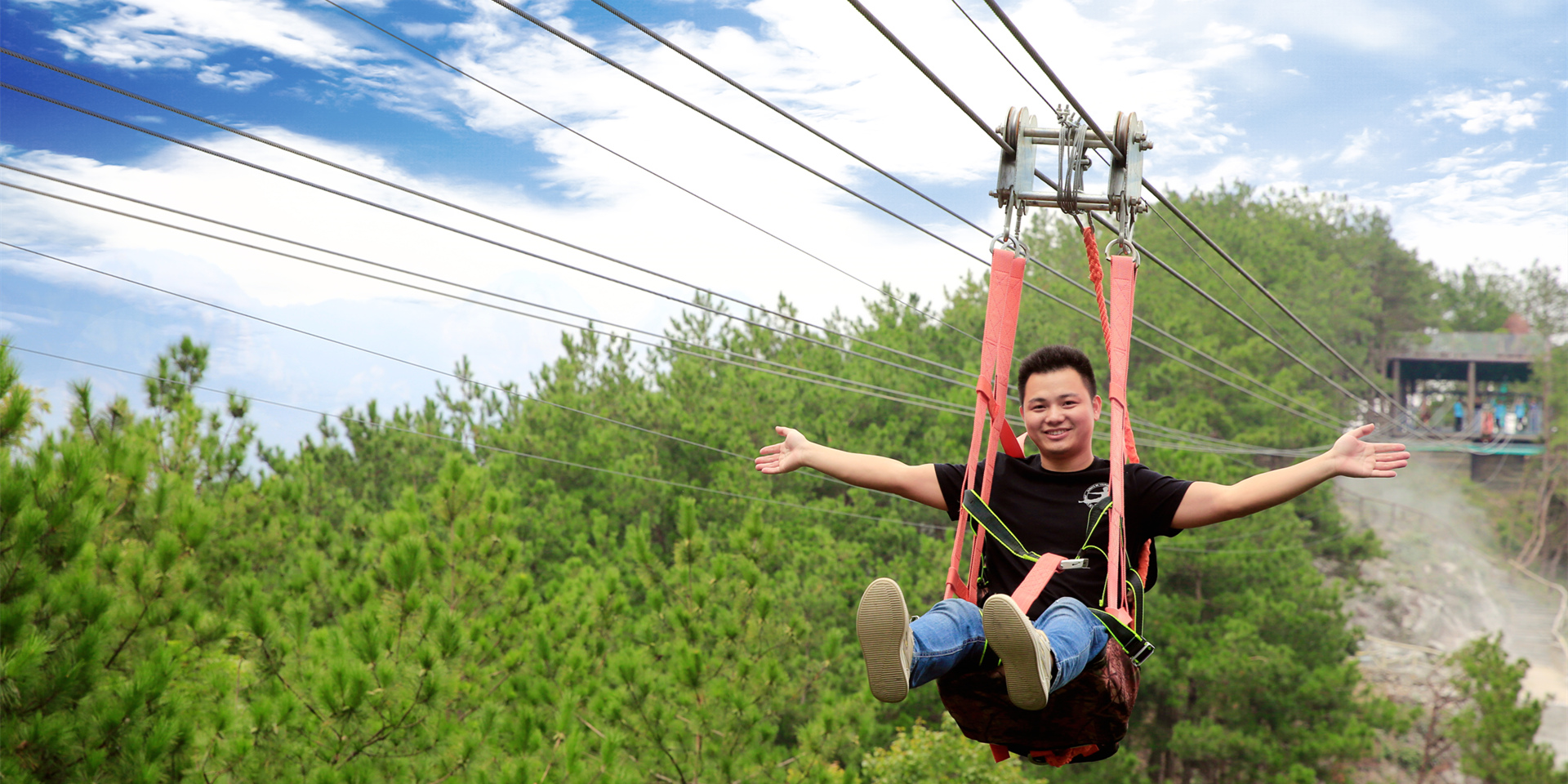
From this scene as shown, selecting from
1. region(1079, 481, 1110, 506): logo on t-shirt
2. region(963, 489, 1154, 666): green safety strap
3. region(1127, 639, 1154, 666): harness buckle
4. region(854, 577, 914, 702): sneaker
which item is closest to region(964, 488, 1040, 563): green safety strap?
region(963, 489, 1154, 666): green safety strap

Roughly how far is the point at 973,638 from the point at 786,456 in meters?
0.86

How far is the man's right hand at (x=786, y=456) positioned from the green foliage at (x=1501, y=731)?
53.0 ft

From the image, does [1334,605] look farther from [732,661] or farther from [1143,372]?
[732,661]

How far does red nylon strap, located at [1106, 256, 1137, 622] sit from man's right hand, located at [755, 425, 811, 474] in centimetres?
85

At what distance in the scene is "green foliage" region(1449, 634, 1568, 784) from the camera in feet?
48.4

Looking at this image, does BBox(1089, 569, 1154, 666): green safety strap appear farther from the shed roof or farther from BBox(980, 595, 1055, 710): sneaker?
the shed roof

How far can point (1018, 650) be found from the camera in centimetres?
218

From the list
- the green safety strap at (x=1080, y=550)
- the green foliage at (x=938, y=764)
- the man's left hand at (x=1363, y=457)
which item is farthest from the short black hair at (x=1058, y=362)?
the green foliage at (x=938, y=764)

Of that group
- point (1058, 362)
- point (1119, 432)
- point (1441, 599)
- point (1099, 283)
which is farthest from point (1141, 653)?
point (1441, 599)

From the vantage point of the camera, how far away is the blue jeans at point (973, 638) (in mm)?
2354

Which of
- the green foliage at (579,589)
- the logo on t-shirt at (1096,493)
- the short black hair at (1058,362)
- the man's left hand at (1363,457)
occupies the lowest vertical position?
the green foliage at (579,589)

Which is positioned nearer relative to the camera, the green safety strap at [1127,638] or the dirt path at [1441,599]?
the green safety strap at [1127,638]

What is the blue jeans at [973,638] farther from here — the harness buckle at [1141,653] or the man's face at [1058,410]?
the man's face at [1058,410]

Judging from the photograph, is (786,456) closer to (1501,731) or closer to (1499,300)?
(1501,731)
